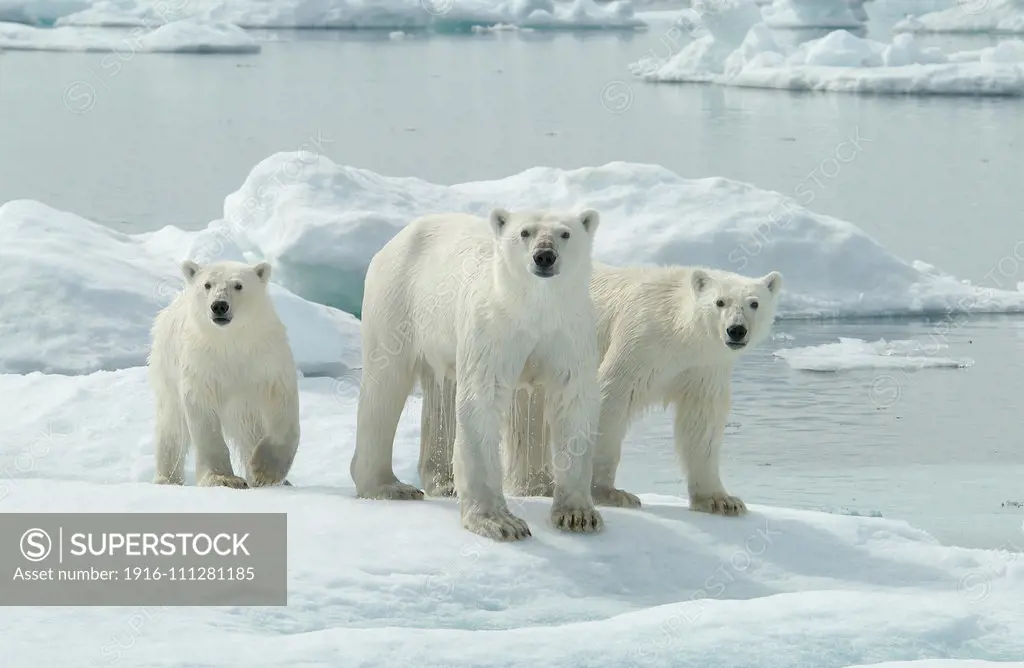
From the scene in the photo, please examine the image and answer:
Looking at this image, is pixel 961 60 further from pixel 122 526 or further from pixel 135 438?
pixel 122 526

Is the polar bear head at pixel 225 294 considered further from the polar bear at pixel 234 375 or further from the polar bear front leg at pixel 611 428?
the polar bear front leg at pixel 611 428

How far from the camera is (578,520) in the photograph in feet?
17.0

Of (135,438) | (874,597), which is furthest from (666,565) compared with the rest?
(135,438)

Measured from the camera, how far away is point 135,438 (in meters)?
7.82

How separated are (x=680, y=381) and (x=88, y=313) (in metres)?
5.80

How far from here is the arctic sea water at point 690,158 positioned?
8844 mm

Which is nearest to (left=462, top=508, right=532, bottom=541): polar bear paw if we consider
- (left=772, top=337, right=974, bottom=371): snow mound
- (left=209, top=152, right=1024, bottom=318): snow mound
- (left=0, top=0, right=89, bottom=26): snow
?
(left=772, top=337, right=974, bottom=371): snow mound

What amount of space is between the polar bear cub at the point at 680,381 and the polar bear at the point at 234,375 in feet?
3.47

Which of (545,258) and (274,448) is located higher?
(545,258)

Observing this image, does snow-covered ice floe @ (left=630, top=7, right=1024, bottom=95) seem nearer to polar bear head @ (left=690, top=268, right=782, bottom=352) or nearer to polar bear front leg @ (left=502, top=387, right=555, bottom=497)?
polar bear head @ (left=690, top=268, right=782, bottom=352)

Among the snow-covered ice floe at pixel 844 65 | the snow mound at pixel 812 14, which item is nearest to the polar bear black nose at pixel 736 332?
the snow-covered ice floe at pixel 844 65

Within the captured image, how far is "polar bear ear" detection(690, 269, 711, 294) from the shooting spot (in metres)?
5.84

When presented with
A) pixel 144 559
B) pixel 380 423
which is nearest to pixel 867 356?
pixel 380 423

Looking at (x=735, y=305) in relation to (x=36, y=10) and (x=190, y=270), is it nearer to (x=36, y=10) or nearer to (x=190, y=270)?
(x=190, y=270)
